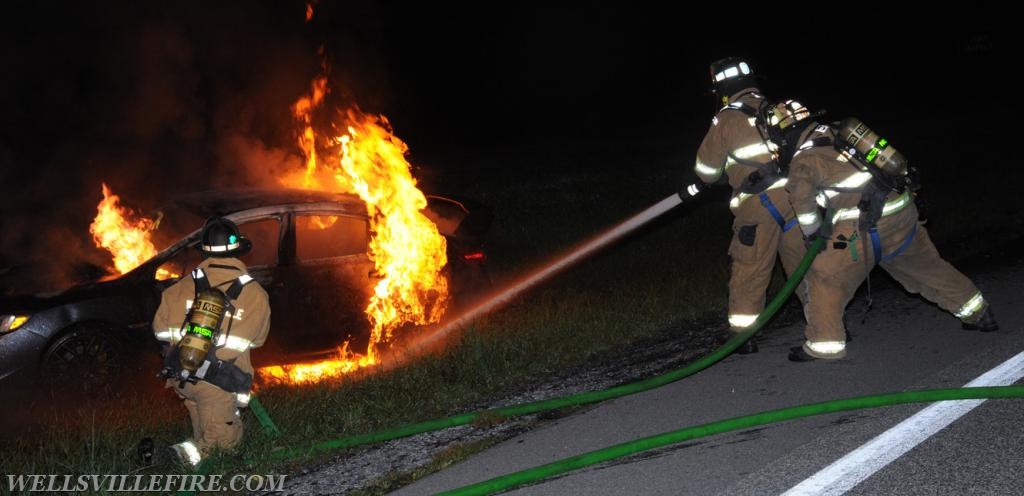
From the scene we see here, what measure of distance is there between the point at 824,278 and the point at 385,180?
3.30 meters

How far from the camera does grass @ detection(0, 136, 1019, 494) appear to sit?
5.17 m

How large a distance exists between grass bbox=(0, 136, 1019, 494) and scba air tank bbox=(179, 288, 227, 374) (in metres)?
0.69

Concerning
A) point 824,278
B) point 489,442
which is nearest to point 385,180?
point 489,442

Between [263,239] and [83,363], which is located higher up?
→ [263,239]

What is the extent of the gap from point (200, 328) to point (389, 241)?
2.82 m

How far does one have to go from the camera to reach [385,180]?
24.2 feet

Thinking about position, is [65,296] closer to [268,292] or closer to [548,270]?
[268,292]

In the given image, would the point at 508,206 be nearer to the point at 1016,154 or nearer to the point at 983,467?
the point at 983,467

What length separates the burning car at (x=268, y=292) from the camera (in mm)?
6324

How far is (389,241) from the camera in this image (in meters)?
7.25

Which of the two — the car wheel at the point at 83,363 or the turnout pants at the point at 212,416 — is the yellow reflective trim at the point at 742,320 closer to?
the turnout pants at the point at 212,416

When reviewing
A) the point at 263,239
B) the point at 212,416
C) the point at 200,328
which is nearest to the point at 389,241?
the point at 263,239

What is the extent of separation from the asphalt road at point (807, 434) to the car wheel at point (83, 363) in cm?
293

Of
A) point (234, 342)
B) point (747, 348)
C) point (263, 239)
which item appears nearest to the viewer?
point (234, 342)
